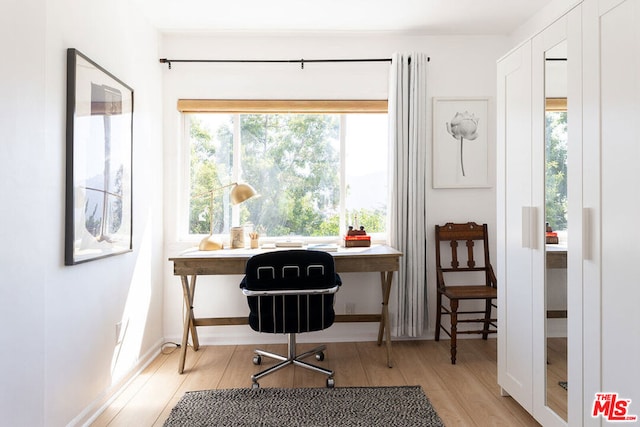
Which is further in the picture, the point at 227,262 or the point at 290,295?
the point at 227,262

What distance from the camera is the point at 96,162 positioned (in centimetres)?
212

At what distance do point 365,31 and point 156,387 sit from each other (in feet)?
10.3

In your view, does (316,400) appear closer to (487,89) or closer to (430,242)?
(430,242)

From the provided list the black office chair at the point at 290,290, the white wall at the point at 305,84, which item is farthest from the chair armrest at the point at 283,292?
the white wall at the point at 305,84

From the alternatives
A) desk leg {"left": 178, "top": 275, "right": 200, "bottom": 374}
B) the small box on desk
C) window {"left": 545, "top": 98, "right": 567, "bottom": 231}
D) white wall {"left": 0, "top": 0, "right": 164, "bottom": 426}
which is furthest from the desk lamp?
window {"left": 545, "top": 98, "right": 567, "bottom": 231}

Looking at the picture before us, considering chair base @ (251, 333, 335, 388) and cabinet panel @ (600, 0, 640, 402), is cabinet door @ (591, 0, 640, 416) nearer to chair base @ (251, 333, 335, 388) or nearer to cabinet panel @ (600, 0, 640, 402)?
cabinet panel @ (600, 0, 640, 402)

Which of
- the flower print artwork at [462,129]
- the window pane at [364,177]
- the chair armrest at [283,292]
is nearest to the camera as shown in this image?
the chair armrest at [283,292]

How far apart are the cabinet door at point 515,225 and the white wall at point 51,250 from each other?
2.28 meters

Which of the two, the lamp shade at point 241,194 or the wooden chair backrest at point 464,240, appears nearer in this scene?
the lamp shade at point 241,194

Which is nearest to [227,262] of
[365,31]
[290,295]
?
[290,295]

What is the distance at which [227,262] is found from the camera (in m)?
2.63

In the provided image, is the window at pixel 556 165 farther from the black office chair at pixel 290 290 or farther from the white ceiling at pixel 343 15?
the white ceiling at pixel 343 15

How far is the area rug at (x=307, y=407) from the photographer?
202cm

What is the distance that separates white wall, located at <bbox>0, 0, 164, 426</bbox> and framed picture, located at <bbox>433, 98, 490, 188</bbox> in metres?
2.42
